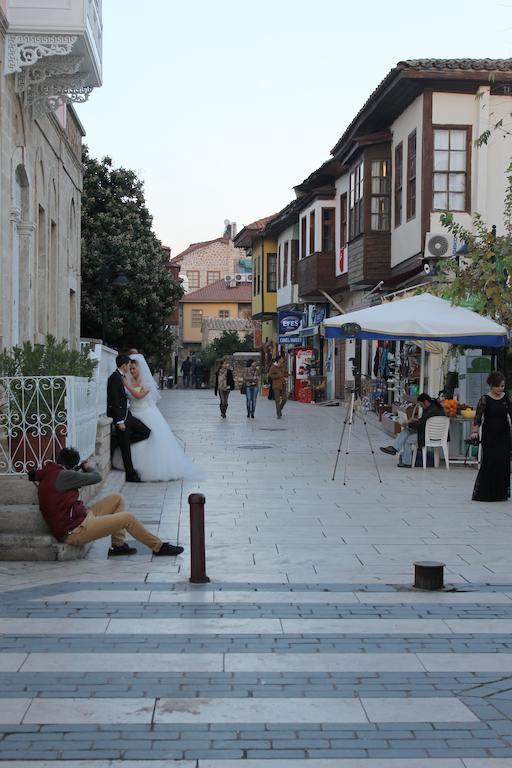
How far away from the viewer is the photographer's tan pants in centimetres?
893

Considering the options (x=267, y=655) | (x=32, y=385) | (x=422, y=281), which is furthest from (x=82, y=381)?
(x=422, y=281)

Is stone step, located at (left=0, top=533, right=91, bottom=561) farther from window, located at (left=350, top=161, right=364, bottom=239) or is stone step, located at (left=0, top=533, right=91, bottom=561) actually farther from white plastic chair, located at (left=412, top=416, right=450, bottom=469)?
window, located at (left=350, top=161, right=364, bottom=239)

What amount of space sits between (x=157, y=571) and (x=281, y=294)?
41533mm

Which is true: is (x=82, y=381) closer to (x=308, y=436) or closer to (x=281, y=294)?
(x=308, y=436)

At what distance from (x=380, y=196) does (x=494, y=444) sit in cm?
1656

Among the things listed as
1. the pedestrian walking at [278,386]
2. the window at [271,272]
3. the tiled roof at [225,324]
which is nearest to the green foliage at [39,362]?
the pedestrian walking at [278,386]

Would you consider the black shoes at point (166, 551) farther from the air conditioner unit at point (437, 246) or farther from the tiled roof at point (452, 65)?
the tiled roof at point (452, 65)

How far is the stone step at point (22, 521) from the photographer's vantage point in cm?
912

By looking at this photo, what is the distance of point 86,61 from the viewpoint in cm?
1572

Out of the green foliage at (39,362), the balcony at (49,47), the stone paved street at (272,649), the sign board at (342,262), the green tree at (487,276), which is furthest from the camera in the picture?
the sign board at (342,262)

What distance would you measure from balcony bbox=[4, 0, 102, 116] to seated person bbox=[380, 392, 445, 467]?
7.17 metres

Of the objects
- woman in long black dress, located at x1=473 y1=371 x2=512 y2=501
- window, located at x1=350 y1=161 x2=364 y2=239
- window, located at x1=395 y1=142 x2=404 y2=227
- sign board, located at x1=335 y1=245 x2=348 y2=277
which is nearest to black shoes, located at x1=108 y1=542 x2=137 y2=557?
woman in long black dress, located at x1=473 y1=371 x2=512 y2=501

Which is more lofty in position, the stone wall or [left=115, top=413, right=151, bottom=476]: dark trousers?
the stone wall

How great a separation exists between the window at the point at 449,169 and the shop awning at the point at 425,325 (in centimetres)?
784
